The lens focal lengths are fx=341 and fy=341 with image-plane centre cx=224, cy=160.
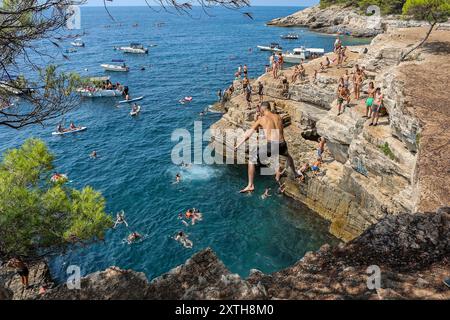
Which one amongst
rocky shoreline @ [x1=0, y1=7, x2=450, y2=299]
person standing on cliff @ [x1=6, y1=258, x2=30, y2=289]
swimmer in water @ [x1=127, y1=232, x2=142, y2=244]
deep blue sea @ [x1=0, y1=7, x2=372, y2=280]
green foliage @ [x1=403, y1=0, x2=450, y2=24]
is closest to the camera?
rocky shoreline @ [x1=0, y1=7, x2=450, y2=299]

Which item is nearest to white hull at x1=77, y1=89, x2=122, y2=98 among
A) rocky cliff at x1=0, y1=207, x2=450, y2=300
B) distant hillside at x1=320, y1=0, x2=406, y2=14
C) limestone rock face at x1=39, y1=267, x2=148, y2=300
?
rocky cliff at x1=0, y1=207, x2=450, y2=300

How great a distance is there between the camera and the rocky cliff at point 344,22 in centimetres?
8804

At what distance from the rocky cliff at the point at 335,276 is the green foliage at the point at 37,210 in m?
7.04

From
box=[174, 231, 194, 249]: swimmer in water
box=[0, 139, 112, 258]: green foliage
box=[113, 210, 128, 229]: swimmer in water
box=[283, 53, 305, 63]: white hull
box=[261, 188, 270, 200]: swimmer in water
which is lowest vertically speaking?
box=[174, 231, 194, 249]: swimmer in water

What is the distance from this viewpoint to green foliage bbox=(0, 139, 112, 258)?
1239cm

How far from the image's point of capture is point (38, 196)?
524 inches

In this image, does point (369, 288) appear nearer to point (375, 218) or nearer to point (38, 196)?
point (38, 196)

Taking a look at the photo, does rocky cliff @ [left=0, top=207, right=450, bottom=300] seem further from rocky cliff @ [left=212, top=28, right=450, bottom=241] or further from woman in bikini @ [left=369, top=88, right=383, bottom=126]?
woman in bikini @ [left=369, top=88, right=383, bottom=126]

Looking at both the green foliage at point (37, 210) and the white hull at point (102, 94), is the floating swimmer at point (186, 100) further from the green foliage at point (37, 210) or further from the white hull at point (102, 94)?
the green foliage at point (37, 210)

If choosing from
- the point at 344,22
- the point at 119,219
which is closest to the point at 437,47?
the point at 119,219

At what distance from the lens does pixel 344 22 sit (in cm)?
10738

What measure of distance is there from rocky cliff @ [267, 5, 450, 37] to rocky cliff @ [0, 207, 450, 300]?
80497mm

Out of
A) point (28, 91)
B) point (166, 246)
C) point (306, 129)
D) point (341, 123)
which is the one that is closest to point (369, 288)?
point (28, 91)

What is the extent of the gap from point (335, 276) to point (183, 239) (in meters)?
18.8
